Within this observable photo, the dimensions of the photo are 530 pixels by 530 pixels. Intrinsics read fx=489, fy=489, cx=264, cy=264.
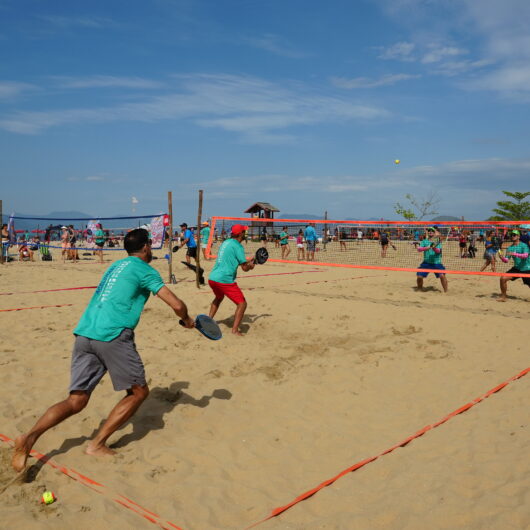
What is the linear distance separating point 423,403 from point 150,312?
4993mm

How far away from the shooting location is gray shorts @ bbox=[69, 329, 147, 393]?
3387 millimetres

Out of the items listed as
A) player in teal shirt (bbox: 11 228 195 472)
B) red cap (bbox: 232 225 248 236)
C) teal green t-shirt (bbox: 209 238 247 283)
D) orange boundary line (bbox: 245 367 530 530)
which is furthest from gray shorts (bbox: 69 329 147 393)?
red cap (bbox: 232 225 248 236)

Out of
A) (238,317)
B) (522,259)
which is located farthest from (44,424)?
(522,259)

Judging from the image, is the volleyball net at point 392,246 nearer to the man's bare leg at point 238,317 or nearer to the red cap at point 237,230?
the red cap at point 237,230

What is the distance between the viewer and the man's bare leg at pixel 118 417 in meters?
3.52

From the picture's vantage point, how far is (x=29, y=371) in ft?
17.3

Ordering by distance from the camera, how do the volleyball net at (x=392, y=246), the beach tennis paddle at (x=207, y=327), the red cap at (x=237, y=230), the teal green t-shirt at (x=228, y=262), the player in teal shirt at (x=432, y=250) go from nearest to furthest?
the beach tennis paddle at (x=207, y=327) → the teal green t-shirt at (x=228, y=262) → the red cap at (x=237, y=230) → the player in teal shirt at (x=432, y=250) → the volleyball net at (x=392, y=246)

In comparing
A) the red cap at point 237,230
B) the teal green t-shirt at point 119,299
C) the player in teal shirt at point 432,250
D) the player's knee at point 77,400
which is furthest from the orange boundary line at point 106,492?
the player in teal shirt at point 432,250

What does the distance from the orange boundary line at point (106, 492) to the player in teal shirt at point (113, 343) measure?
0.25 m

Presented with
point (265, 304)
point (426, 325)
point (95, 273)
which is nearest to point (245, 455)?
point (426, 325)

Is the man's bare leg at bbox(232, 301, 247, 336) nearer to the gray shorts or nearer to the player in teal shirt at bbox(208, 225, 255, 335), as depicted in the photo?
the player in teal shirt at bbox(208, 225, 255, 335)

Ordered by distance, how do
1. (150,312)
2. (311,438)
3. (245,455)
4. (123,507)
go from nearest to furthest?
(123,507), (245,455), (311,438), (150,312)

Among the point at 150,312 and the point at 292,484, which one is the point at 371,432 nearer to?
the point at 292,484

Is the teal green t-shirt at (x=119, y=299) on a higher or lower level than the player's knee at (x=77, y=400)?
higher
